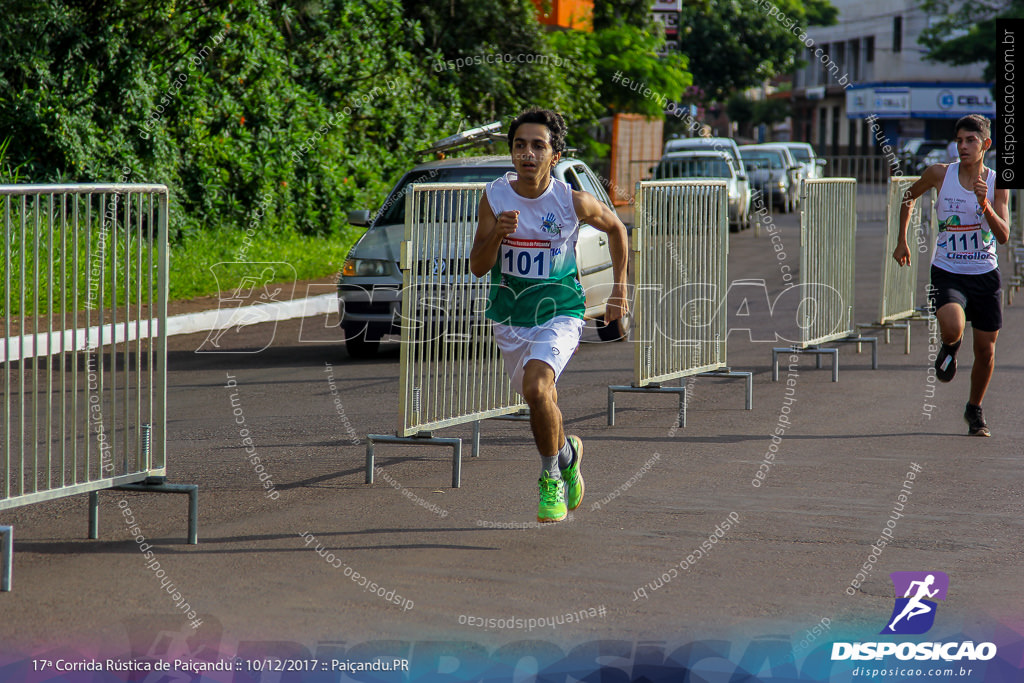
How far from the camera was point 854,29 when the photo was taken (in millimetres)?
76375

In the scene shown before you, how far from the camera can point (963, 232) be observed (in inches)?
339

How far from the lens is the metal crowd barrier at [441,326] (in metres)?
→ 7.08

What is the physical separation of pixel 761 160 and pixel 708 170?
219 inches

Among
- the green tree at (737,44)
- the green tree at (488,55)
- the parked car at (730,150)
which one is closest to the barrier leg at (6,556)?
the green tree at (488,55)

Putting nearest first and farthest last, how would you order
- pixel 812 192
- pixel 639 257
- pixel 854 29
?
pixel 639 257 → pixel 812 192 → pixel 854 29

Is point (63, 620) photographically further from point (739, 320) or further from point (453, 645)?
point (739, 320)

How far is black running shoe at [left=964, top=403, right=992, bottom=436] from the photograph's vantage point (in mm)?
8484

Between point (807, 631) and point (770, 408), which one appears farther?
point (770, 408)

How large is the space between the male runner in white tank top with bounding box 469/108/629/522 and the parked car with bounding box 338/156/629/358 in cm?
521

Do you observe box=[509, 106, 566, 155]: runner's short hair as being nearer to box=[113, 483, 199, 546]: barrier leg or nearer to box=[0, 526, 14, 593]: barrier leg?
box=[113, 483, 199, 546]: barrier leg

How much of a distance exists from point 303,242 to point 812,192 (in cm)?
990

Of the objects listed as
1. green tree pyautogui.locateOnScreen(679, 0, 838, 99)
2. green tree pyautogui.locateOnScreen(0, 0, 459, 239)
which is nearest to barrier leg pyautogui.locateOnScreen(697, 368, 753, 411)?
green tree pyautogui.locateOnScreen(0, 0, 459, 239)

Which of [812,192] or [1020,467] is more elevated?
[812,192]

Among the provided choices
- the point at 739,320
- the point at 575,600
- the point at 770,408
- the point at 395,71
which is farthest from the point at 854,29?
the point at 575,600
